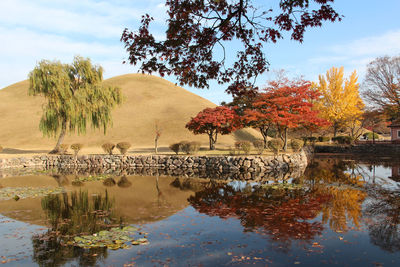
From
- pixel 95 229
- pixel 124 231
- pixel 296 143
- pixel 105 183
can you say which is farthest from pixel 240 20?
pixel 296 143

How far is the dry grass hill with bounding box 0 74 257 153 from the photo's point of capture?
5258 cm

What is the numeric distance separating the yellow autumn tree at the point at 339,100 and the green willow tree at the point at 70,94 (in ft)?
107

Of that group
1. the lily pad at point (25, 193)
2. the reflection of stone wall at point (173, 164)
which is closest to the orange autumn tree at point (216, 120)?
the reflection of stone wall at point (173, 164)

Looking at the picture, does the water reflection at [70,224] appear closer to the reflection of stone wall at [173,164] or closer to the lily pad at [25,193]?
the lily pad at [25,193]

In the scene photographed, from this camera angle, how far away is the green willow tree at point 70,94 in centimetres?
3119

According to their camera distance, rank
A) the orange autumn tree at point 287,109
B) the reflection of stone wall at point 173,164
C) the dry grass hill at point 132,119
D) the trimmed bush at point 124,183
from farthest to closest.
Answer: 1. the dry grass hill at point 132,119
2. the orange autumn tree at point 287,109
3. the reflection of stone wall at point 173,164
4. the trimmed bush at point 124,183

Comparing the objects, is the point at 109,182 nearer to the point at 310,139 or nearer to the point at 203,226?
the point at 203,226

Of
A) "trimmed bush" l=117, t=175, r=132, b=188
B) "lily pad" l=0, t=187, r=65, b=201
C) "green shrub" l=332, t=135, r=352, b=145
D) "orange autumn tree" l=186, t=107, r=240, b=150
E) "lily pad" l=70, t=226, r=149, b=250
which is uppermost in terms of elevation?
"orange autumn tree" l=186, t=107, r=240, b=150

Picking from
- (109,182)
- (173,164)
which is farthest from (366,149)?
(109,182)

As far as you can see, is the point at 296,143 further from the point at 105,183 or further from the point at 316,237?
the point at 316,237

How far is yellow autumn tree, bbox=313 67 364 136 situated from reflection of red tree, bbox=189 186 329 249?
38.1 metres

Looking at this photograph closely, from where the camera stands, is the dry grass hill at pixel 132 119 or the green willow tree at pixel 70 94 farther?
the dry grass hill at pixel 132 119

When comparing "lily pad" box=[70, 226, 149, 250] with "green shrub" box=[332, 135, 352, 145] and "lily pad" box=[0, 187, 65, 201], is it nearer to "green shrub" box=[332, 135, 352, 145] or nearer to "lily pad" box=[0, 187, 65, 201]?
"lily pad" box=[0, 187, 65, 201]

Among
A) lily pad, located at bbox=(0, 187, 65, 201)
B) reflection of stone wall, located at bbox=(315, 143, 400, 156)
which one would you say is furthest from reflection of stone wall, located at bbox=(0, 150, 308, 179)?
reflection of stone wall, located at bbox=(315, 143, 400, 156)
